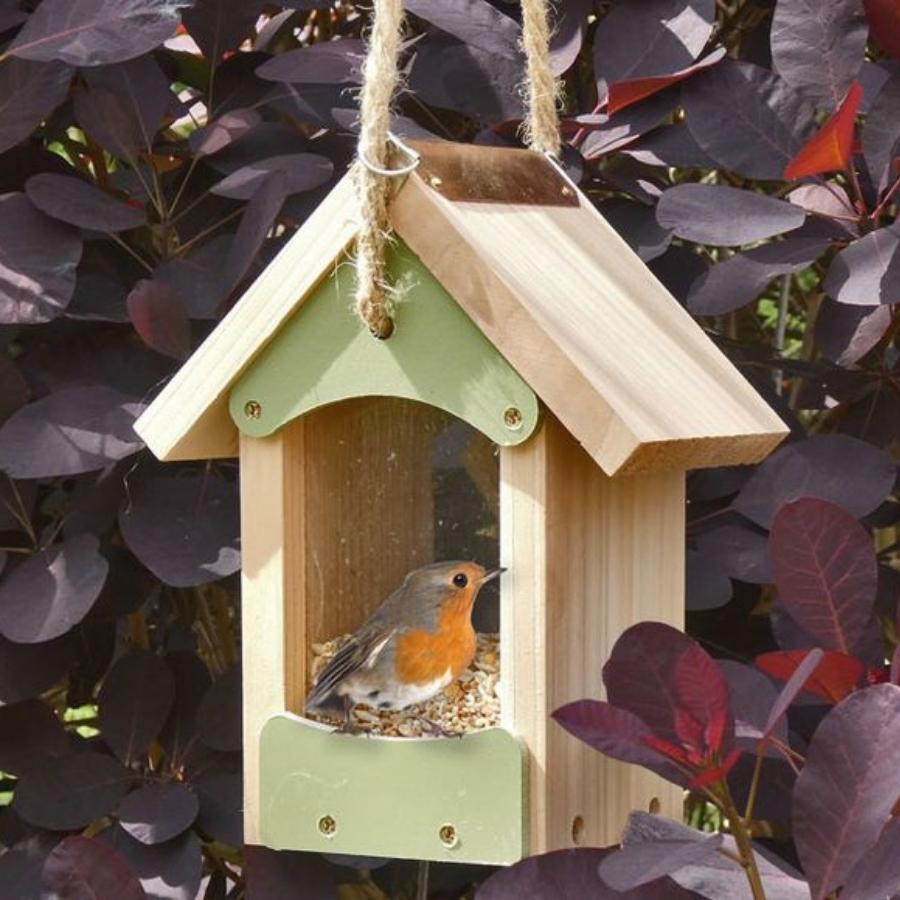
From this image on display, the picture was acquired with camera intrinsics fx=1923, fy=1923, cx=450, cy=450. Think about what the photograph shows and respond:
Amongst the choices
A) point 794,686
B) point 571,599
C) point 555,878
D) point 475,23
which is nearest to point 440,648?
point 571,599

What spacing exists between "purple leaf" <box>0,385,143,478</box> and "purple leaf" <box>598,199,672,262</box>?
1.86 feet

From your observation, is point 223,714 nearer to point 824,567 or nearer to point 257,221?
point 257,221

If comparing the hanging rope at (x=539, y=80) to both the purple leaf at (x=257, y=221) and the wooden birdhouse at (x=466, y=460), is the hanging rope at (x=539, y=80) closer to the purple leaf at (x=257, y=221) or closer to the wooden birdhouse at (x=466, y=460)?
the wooden birdhouse at (x=466, y=460)

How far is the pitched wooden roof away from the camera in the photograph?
60.2 inches

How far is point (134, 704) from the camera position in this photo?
2180 millimetres

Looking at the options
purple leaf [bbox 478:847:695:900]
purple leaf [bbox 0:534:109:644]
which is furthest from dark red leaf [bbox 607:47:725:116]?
purple leaf [bbox 478:847:695:900]

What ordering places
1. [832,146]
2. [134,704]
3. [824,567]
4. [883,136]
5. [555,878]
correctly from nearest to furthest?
[555,878], [824,567], [832,146], [883,136], [134,704]

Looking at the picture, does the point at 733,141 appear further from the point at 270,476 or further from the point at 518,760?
the point at 518,760

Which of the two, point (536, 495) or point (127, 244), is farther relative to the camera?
point (127, 244)

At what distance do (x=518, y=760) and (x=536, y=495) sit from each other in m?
0.22

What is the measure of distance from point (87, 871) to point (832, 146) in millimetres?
985

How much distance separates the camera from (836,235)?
2031mm

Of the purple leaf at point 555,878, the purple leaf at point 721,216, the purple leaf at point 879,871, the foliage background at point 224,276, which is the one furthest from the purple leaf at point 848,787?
the purple leaf at point 721,216

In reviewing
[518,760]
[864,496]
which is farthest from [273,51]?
[518,760]
